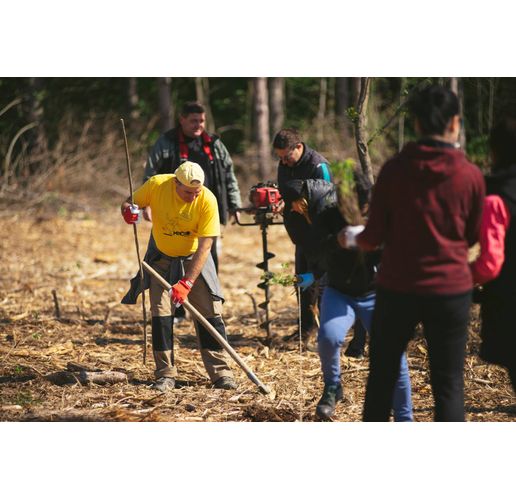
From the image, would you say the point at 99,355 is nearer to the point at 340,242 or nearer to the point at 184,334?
the point at 184,334

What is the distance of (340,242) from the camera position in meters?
4.68

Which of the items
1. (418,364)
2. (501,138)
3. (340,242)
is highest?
(501,138)

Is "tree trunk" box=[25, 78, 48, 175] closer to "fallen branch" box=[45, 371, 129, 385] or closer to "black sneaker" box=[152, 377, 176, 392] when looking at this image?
"fallen branch" box=[45, 371, 129, 385]

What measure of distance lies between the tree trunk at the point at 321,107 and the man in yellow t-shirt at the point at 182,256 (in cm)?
1212

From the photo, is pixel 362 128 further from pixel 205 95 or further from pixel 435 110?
pixel 205 95

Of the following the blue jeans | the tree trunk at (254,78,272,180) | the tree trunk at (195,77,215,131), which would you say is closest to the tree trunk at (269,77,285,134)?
the tree trunk at (254,78,272,180)

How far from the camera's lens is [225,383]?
→ 21.5ft

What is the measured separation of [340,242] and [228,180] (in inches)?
147

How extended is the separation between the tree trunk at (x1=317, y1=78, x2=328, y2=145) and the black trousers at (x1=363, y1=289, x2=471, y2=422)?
46.4ft

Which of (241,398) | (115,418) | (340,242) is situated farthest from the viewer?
(241,398)

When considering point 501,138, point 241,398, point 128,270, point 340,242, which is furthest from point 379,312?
point 128,270

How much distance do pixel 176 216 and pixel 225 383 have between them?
4.43ft

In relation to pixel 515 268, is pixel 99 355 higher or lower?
lower

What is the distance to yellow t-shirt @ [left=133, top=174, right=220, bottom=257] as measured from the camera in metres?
6.18
